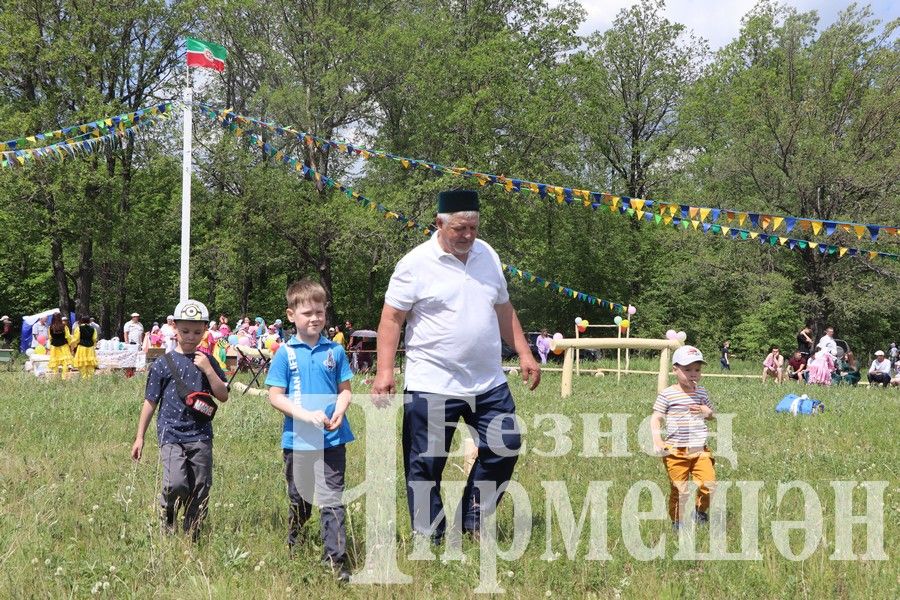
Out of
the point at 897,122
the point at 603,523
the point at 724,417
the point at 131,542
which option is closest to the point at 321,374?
the point at 131,542

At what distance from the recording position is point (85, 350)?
60.3 ft

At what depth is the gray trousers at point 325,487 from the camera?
4301 millimetres

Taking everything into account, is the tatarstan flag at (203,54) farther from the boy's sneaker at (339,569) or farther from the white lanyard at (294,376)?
the boy's sneaker at (339,569)

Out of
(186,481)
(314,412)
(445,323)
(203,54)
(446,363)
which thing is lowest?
(186,481)

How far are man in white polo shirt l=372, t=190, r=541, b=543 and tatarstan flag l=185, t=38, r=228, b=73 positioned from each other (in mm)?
12193

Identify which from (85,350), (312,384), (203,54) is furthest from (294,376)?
(85,350)

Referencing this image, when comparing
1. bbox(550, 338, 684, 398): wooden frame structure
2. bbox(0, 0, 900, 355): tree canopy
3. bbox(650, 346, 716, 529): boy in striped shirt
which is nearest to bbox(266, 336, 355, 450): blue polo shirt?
bbox(650, 346, 716, 529): boy in striped shirt

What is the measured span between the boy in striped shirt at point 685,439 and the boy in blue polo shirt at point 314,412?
2.28m

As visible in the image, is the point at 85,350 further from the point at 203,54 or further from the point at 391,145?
the point at 391,145

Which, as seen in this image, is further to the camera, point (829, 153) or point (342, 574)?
point (829, 153)

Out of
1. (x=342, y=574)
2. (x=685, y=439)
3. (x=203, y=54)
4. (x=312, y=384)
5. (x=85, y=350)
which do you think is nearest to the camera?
(x=342, y=574)

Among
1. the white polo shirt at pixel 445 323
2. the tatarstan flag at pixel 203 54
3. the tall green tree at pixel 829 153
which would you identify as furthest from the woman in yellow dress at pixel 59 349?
the tall green tree at pixel 829 153

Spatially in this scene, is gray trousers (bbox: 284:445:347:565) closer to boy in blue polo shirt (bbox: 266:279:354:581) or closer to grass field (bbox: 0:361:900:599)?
boy in blue polo shirt (bbox: 266:279:354:581)

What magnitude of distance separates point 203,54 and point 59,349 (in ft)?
24.2
